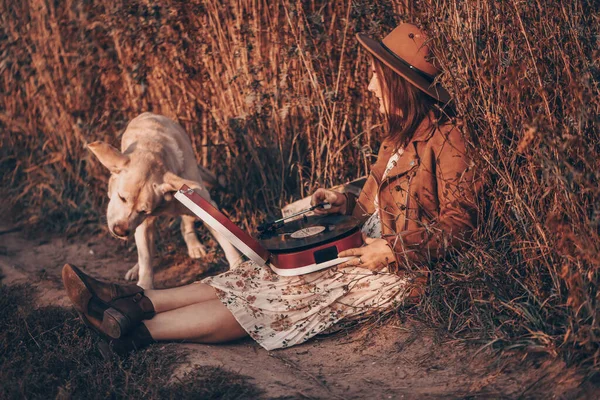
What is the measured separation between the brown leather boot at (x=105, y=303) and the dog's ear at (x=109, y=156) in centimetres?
90

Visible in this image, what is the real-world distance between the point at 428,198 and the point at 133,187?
5.98 ft

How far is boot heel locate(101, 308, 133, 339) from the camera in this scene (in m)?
3.45

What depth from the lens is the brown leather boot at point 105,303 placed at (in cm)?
349

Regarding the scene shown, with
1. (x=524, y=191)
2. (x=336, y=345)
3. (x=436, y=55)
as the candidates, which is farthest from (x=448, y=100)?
(x=336, y=345)

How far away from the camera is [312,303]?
3.63m

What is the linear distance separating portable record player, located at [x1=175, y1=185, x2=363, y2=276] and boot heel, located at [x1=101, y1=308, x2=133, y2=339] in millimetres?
629

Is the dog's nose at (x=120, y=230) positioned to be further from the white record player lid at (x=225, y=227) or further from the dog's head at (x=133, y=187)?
the white record player lid at (x=225, y=227)

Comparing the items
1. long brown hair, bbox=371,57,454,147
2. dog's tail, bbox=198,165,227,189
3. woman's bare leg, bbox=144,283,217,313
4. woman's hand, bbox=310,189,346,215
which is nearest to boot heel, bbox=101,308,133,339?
woman's bare leg, bbox=144,283,217,313

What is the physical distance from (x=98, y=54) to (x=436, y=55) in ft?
→ 12.3

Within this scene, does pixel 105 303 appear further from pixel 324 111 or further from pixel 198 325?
pixel 324 111

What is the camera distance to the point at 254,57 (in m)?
5.31

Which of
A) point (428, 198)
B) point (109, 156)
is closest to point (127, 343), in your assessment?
point (109, 156)

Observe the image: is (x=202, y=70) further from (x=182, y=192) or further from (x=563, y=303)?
(x=563, y=303)

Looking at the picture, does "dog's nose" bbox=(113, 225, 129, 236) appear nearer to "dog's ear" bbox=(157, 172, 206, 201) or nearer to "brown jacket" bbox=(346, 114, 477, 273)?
"dog's ear" bbox=(157, 172, 206, 201)
